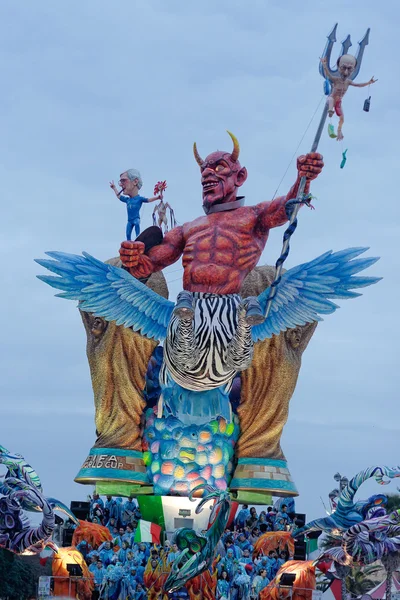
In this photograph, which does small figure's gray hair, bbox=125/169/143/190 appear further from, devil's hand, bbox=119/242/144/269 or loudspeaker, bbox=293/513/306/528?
loudspeaker, bbox=293/513/306/528

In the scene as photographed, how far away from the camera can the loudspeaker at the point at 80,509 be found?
56.4ft

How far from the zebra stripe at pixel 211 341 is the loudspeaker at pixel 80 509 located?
2803 mm

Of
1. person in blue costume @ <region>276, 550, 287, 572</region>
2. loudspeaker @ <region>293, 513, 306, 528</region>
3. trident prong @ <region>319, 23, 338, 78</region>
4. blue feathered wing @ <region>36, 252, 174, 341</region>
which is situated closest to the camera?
trident prong @ <region>319, 23, 338, 78</region>

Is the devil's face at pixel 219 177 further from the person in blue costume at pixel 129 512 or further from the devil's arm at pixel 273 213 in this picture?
the person in blue costume at pixel 129 512

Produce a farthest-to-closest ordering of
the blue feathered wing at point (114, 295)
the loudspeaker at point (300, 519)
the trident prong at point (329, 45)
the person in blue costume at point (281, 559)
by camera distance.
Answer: the loudspeaker at point (300, 519), the blue feathered wing at point (114, 295), the person in blue costume at point (281, 559), the trident prong at point (329, 45)

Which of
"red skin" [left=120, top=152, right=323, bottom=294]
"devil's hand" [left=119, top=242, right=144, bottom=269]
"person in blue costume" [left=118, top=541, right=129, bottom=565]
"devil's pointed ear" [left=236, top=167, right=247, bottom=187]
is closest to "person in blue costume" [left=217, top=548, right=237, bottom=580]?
"person in blue costume" [left=118, top=541, right=129, bottom=565]

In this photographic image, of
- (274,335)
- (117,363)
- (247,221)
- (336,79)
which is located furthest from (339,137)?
(117,363)

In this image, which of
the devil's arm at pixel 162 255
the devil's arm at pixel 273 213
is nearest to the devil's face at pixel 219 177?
the devil's arm at pixel 273 213

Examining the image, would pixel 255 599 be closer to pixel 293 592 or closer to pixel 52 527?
pixel 293 592

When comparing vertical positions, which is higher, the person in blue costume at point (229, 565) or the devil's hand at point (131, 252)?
the devil's hand at point (131, 252)

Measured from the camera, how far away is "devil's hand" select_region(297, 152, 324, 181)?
14570mm

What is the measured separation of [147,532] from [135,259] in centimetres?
348

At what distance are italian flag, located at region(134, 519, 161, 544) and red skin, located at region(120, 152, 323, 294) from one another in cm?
308

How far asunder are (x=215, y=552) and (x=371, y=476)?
2.08 meters
